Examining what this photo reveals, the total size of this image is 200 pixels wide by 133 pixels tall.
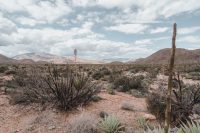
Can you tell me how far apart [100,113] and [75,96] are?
100 cm

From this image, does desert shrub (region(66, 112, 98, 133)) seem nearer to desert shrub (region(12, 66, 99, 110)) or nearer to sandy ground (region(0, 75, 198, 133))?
sandy ground (region(0, 75, 198, 133))

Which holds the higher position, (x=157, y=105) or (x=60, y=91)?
(x=60, y=91)

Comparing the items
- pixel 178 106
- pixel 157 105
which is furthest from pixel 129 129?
pixel 157 105

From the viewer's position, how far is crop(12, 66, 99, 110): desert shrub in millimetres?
7398

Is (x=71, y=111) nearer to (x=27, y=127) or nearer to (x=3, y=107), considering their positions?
(x=27, y=127)

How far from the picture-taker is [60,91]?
746 centimetres

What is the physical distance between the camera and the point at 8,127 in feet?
20.9

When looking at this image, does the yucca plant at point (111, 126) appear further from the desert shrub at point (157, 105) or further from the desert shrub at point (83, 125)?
the desert shrub at point (157, 105)

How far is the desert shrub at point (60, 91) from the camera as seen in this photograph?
740 centimetres

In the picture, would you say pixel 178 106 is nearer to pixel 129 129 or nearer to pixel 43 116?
pixel 129 129

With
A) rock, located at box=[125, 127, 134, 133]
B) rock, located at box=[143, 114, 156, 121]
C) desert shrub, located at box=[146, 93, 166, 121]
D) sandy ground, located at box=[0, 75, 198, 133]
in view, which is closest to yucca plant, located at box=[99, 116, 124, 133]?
rock, located at box=[125, 127, 134, 133]

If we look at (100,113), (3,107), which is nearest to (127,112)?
(100,113)

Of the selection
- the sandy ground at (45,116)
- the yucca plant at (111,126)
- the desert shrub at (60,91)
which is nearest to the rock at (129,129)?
the yucca plant at (111,126)

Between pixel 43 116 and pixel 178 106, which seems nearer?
pixel 178 106
